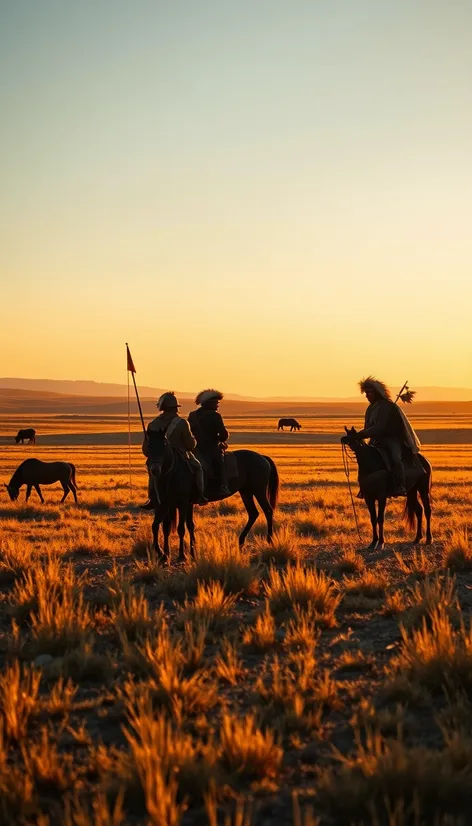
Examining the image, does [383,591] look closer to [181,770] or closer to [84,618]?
[84,618]

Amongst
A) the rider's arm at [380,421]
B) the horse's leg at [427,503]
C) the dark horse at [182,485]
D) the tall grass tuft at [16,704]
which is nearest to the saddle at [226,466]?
the dark horse at [182,485]

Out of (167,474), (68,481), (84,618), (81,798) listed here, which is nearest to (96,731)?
(81,798)

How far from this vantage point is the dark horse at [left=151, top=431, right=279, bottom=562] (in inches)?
459

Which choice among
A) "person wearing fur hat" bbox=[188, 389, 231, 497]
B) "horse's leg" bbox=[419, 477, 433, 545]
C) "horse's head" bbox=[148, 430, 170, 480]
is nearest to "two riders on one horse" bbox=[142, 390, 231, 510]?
"person wearing fur hat" bbox=[188, 389, 231, 497]

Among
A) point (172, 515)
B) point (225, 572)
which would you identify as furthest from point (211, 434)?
point (225, 572)

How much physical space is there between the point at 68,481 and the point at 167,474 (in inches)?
484

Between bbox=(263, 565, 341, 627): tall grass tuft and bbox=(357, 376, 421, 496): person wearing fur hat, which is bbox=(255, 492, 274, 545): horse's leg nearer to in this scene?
bbox=(357, 376, 421, 496): person wearing fur hat

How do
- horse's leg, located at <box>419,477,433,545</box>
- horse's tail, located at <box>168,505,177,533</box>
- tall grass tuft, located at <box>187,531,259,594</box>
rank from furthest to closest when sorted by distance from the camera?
horse's leg, located at <box>419,477,433,545</box> → horse's tail, located at <box>168,505,177,533</box> → tall grass tuft, located at <box>187,531,259,594</box>

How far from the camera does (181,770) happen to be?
431cm

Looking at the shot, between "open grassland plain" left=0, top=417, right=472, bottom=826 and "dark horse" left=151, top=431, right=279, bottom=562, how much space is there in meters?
1.38

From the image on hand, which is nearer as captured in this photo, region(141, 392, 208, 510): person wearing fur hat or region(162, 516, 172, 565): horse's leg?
region(162, 516, 172, 565): horse's leg

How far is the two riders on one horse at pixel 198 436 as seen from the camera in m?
12.1

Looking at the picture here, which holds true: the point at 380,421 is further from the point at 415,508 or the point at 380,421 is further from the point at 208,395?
the point at 208,395

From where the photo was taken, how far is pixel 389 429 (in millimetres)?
14047
